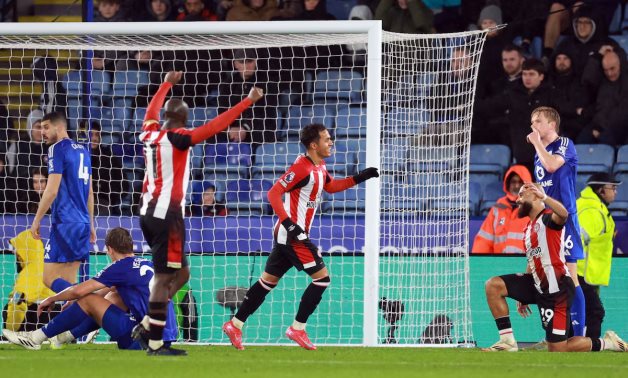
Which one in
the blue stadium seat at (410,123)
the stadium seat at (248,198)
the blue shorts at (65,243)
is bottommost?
the blue shorts at (65,243)

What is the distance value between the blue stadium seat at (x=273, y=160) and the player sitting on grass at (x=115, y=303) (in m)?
3.40

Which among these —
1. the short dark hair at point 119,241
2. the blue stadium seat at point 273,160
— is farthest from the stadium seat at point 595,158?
the short dark hair at point 119,241

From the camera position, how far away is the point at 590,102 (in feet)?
50.6

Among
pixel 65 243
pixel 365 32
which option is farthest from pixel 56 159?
pixel 365 32

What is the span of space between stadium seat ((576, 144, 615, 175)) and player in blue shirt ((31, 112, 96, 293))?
6464 millimetres

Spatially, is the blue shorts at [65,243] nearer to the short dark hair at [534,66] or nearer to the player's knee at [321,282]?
the player's knee at [321,282]

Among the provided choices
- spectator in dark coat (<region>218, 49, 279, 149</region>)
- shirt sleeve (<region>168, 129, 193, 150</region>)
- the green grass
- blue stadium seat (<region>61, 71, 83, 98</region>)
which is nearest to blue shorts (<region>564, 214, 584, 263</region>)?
the green grass

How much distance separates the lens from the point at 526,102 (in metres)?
15.0

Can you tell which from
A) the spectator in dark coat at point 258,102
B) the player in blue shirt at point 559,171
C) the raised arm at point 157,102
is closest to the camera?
the raised arm at point 157,102

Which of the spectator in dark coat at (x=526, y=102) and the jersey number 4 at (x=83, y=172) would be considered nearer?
the jersey number 4 at (x=83, y=172)

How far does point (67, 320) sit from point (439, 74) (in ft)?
20.3

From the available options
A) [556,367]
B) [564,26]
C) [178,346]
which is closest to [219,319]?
[178,346]

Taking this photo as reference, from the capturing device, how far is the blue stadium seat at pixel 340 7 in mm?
17438

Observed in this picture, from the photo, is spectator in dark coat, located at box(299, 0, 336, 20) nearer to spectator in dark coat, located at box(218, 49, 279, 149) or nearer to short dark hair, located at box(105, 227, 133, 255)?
spectator in dark coat, located at box(218, 49, 279, 149)
